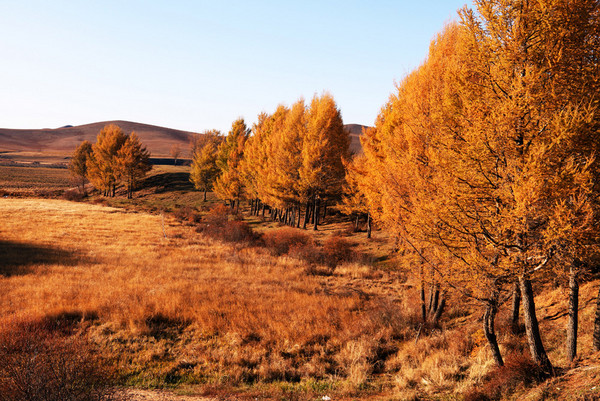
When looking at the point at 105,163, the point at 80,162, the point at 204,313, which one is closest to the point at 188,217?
the point at 105,163

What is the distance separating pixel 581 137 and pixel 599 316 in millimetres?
4084

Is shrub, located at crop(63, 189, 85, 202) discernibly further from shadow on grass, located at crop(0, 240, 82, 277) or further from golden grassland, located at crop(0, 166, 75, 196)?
shadow on grass, located at crop(0, 240, 82, 277)

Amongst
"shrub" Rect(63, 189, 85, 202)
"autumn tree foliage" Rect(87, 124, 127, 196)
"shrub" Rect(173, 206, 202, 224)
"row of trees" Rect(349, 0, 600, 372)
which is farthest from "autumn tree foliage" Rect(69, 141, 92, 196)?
"row of trees" Rect(349, 0, 600, 372)

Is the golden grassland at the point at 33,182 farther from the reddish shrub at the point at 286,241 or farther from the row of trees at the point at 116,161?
the reddish shrub at the point at 286,241

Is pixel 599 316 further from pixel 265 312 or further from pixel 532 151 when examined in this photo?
pixel 265 312

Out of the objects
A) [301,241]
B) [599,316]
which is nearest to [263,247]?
[301,241]

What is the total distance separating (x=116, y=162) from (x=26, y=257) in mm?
40770

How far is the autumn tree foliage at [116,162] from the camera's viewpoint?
5578 centimetres

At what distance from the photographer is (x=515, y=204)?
6176 mm

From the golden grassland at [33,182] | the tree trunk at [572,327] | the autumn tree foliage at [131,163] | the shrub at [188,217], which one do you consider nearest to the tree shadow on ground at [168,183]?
the autumn tree foliage at [131,163]

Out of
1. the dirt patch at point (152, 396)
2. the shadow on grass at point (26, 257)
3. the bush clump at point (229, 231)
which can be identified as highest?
the bush clump at point (229, 231)

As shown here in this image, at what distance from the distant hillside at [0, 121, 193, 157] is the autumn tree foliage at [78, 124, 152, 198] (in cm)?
8585

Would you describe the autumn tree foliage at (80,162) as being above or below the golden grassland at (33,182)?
above

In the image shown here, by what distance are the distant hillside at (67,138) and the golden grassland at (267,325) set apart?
135 m
